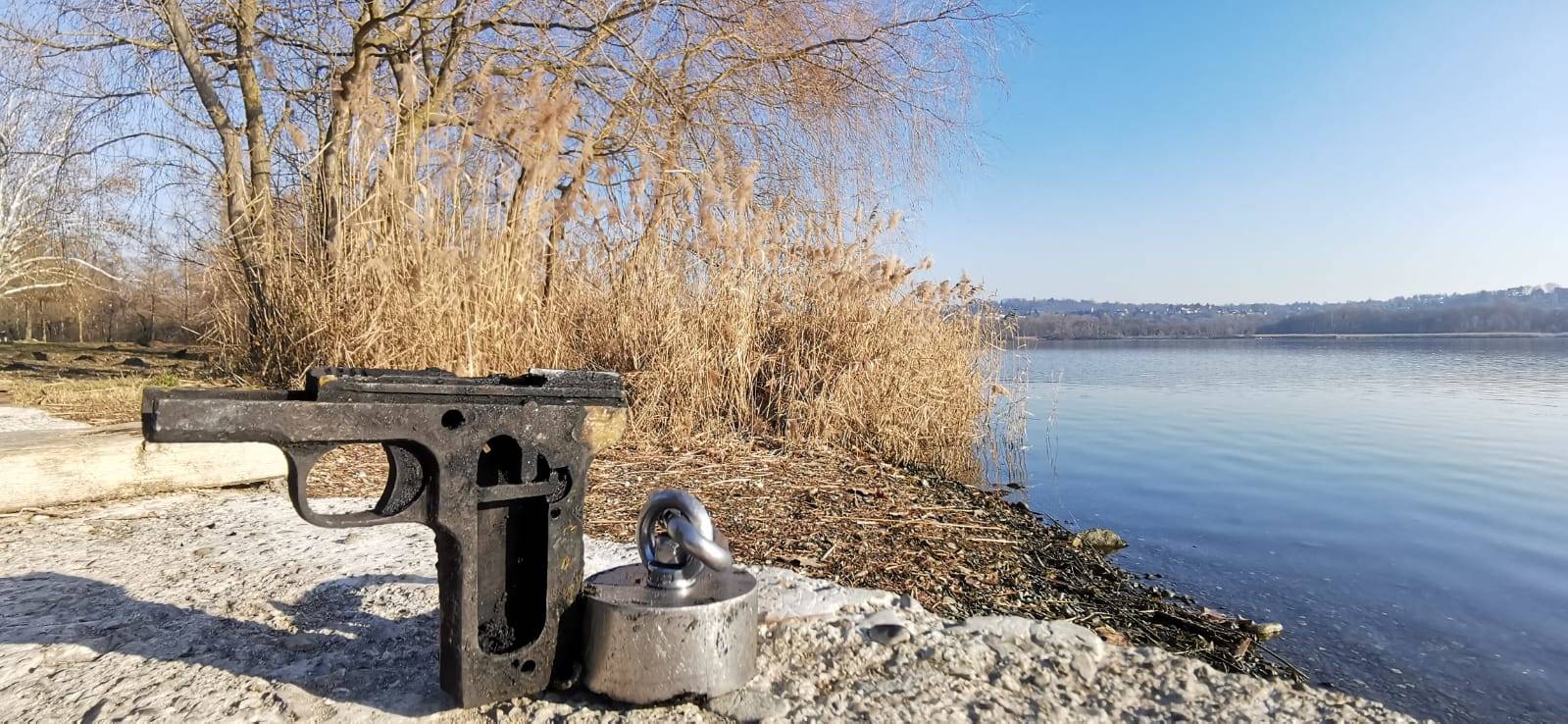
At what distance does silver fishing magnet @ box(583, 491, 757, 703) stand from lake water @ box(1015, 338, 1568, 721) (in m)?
2.21

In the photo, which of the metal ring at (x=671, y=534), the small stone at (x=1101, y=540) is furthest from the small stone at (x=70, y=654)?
the small stone at (x=1101, y=540)

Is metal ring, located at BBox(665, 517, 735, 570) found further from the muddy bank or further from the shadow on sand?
the muddy bank

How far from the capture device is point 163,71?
7.36m

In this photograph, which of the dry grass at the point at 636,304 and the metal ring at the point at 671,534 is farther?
the dry grass at the point at 636,304

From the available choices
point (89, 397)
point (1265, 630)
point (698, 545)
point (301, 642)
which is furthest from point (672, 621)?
point (89, 397)

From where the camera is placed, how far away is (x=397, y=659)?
174 centimetres

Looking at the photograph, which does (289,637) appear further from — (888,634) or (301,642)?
(888,634)

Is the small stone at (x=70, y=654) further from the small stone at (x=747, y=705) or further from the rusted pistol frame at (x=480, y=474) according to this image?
the small stone at (x=747, y=705)

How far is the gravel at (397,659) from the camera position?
1.55 metres

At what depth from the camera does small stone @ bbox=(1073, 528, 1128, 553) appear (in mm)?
4023

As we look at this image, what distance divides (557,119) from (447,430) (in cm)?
371

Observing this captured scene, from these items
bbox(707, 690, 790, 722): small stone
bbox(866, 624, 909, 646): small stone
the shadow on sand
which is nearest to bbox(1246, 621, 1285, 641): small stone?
bbox(866, 624, 909, 646): small stone

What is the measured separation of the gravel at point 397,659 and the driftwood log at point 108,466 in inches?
28.2

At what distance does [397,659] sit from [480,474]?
0.53 m
